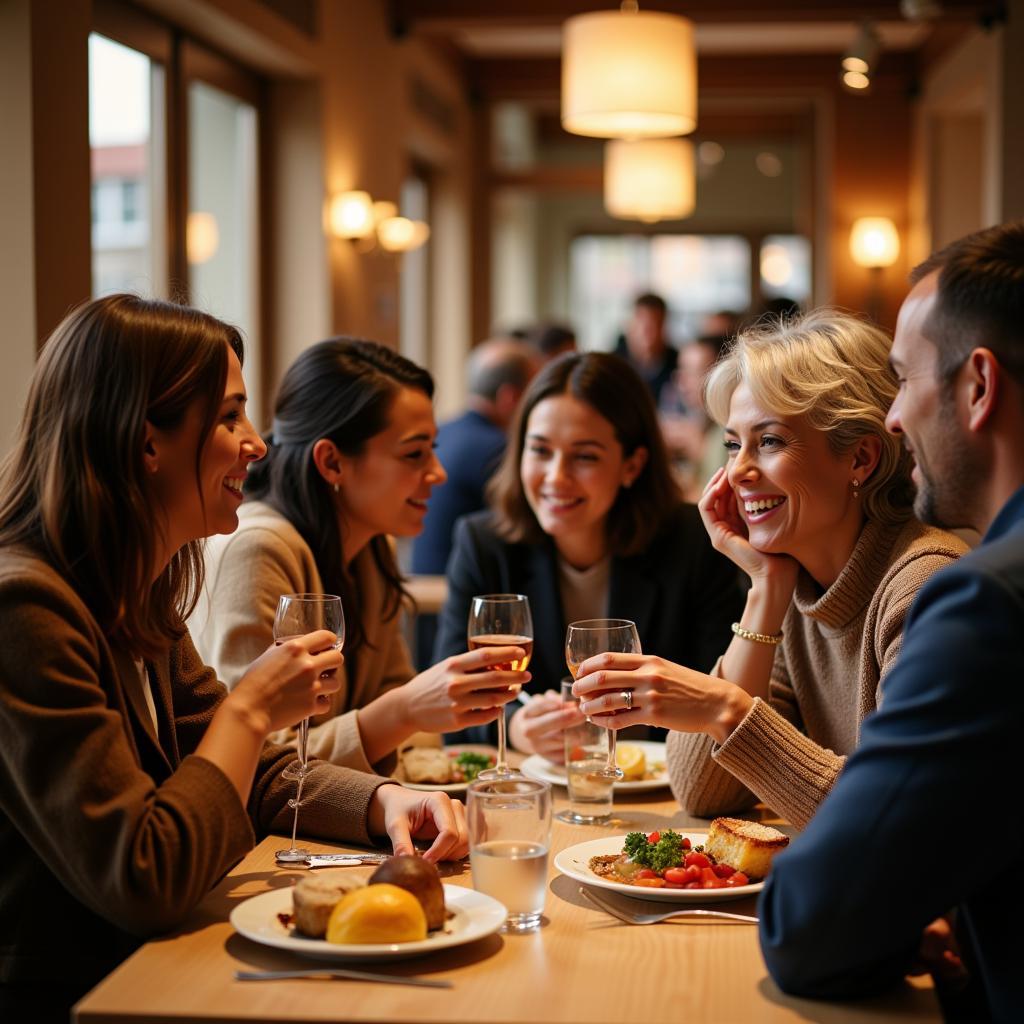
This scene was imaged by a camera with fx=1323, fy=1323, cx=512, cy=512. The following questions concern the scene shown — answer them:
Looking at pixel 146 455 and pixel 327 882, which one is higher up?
pixel 146 455

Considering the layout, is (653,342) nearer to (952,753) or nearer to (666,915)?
(666,915)

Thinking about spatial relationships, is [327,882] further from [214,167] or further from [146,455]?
[214,167]

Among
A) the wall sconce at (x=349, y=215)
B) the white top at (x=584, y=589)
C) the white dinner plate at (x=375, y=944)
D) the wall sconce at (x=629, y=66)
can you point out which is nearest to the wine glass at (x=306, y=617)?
the white dinner plate at (x=375, y=944)

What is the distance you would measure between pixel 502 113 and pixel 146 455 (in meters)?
11.2

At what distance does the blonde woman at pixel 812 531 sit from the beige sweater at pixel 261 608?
56 cm

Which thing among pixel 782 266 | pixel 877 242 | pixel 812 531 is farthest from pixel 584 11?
pixel 782 266

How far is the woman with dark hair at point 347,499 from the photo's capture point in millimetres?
2459

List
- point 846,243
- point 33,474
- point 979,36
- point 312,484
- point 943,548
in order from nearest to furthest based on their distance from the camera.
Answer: point 33,474 → point 943,548 → point 312,484 → point 979,36 → point 846,243

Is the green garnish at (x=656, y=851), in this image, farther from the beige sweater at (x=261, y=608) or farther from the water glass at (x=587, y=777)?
the beige sweater at (x=261, y=608)

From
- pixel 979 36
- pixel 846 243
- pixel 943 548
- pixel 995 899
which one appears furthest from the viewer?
pixel 846 243

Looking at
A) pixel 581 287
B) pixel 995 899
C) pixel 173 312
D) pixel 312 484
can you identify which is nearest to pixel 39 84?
pixel 312 484

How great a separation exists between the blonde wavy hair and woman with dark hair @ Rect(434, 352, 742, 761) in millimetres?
844

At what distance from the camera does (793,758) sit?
1.83 metres

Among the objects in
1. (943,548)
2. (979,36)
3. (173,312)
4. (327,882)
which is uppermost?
(979,36)
